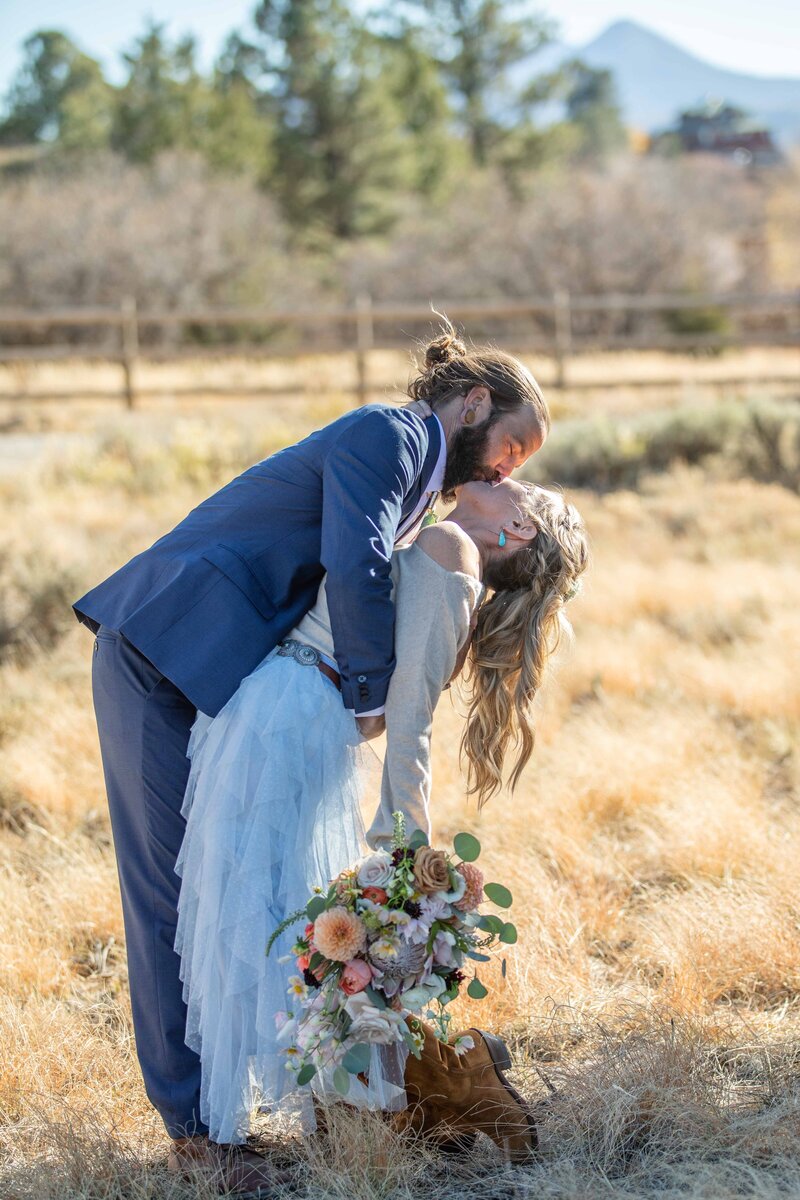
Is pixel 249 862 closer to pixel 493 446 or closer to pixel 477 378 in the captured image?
pixel 493 446

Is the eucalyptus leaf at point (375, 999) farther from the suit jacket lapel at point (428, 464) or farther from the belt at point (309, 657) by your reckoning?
the suit jacket lapel at point (428, 464)

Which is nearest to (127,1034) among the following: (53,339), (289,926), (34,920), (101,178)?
(34,920)

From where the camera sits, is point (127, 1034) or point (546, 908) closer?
point (127, 1034)

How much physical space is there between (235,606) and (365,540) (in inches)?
12.6

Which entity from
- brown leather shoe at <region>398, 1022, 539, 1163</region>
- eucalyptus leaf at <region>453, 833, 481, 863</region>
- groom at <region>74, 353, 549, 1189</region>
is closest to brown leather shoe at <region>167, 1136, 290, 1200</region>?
groom at <region>74, 353, 549, 1189</region>

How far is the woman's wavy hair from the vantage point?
2635 millimetres

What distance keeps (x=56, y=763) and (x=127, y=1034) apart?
75.3 inches

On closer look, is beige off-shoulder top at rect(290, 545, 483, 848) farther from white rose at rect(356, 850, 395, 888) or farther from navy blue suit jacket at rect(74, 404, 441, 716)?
white rose at rect(356, 850, 395, 888)

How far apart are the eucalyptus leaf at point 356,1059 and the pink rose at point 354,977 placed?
111 millimetres

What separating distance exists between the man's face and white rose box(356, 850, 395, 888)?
0.85 metres

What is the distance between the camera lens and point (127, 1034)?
3295 mm

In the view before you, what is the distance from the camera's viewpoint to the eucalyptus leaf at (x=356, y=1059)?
7.47 ft

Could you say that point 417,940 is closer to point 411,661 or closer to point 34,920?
point 411,661

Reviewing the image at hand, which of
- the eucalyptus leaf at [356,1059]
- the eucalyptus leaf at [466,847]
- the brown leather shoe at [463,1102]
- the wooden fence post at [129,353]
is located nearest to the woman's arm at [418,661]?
the eucalyptus leaf at [466,847]
